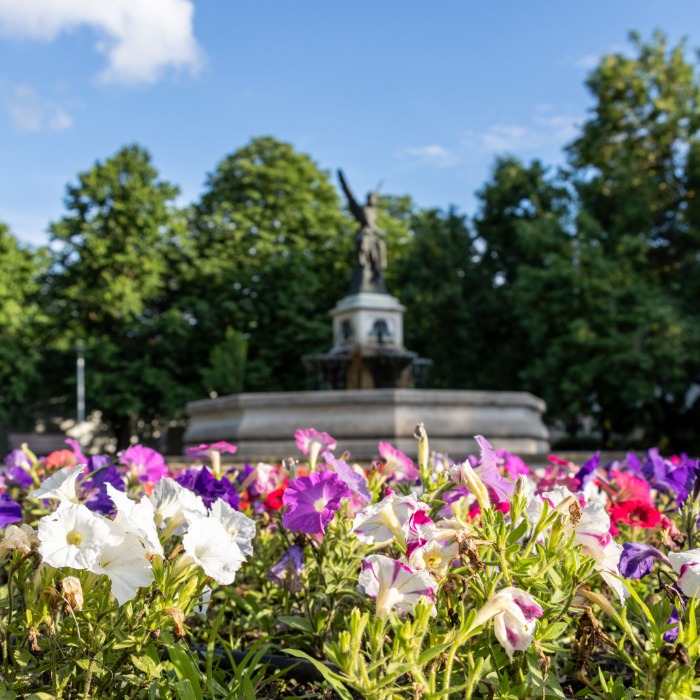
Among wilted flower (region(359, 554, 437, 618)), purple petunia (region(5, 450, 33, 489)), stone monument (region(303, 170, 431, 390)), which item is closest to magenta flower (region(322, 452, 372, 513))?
wilted flower (region(359, 554, 437, 618))

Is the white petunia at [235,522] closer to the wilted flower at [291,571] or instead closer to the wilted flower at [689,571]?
the wilted flower at [291,571]

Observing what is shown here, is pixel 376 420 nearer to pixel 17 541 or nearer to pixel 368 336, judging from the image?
pixel 368 336

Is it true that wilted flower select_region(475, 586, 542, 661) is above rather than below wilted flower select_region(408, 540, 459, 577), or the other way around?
below

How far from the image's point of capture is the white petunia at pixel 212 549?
62.5 inches

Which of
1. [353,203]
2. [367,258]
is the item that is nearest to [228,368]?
[353,203]

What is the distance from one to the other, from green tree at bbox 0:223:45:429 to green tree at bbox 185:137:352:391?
5.37 metres

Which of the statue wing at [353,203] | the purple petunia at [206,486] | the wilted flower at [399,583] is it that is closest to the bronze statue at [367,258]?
the statue wing at [353,203]

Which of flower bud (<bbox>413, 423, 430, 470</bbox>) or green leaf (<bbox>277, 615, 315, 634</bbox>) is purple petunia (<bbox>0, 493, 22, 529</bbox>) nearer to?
green leaf (<bbox>277, 615, 315, 634</bbox>)

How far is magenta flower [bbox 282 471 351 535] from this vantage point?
1.97 meters

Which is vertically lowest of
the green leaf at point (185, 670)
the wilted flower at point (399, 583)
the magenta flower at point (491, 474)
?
the green leaf at point (185, 670)

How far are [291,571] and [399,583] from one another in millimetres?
1034

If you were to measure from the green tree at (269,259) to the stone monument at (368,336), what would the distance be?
11.5 meters

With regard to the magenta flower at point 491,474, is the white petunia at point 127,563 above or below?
below

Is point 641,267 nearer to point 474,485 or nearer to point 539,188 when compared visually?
point 539,188
